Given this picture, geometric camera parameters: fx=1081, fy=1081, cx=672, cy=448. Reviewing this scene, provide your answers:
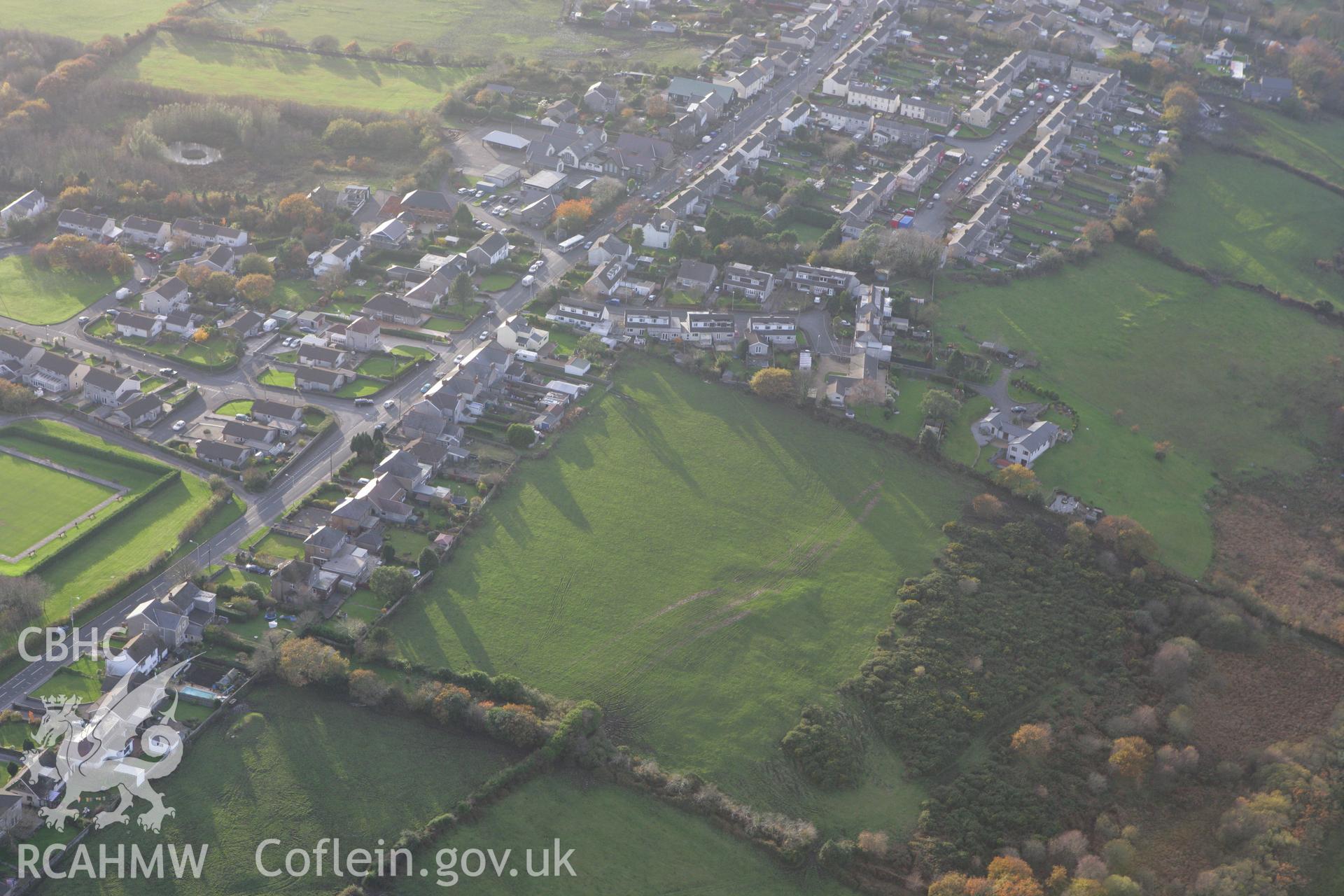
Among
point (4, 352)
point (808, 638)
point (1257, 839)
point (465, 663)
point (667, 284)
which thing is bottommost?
point (1257, 839)

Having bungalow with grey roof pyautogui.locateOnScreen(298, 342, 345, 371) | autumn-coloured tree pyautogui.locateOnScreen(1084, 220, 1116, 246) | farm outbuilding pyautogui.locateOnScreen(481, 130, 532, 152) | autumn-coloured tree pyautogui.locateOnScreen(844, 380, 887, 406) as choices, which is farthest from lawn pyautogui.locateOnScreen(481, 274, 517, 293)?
autumn-coloured tree pyautogui.locateOnScreen(1084, 220, 1116, 246)

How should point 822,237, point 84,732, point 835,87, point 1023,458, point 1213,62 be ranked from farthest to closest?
point 1213,62 < point 835,87 < point 822,237 < point 1023,458 < point 84,732

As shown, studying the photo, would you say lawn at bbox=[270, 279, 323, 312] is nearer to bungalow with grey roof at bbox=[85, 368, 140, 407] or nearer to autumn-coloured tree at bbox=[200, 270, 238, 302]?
autumn-coloured tree at bbox=[200, 270, 238, 302]

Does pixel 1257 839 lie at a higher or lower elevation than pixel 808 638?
lower

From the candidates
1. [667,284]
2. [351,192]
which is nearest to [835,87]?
[667,284]

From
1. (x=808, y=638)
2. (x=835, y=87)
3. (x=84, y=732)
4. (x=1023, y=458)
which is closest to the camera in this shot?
(x=84, y=732)

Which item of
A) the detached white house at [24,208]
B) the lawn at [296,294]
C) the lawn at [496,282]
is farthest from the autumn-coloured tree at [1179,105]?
the detached white house at [24,208]

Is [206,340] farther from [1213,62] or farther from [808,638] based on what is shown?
[1213,62]
